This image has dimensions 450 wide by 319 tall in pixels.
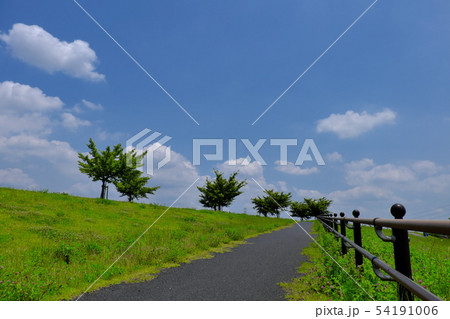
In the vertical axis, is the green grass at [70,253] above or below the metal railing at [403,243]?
below

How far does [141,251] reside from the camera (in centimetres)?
898

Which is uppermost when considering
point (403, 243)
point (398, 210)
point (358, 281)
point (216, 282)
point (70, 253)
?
point (398, 210)

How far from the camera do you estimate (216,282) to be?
6.39 meters

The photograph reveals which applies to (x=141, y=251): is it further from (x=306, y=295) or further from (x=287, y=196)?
(x=287, y=196)

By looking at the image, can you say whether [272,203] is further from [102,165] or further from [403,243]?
[403,243]

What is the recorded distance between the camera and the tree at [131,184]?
42.6 metres

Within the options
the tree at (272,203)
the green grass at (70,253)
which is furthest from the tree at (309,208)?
the green grass at (70,253)

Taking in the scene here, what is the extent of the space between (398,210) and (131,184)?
1703 inches

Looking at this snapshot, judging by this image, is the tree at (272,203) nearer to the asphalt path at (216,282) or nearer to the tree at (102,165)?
the tree at (102,165)

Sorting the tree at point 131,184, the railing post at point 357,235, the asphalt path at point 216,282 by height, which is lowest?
the asphalt path at point 216,282

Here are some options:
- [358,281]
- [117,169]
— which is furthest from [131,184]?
[358,281]

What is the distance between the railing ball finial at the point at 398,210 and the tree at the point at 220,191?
4491cm
